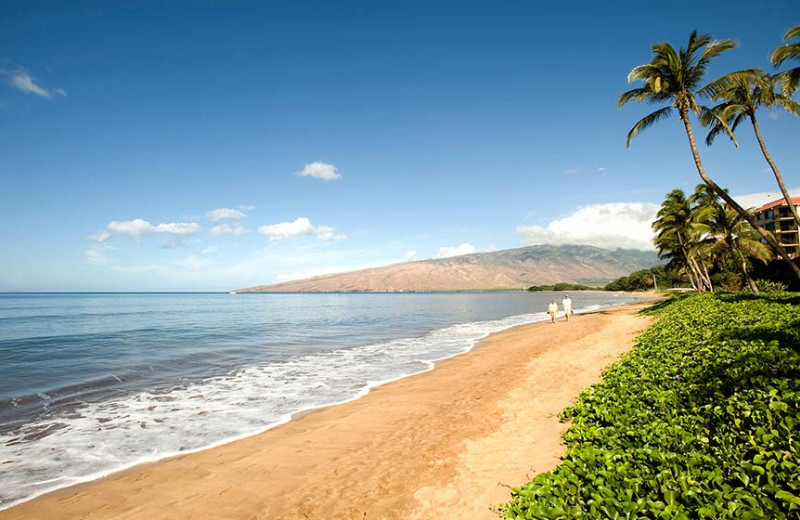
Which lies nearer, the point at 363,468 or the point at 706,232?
the point at 363,468

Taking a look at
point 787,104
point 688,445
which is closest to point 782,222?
point 787,104

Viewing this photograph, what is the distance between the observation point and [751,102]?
57.5 feet

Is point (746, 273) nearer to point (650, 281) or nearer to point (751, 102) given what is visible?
point (751, 102)

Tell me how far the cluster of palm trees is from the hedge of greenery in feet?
88.2

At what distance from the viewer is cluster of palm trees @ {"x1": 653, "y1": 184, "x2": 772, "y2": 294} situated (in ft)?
101

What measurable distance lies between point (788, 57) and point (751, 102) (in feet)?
6.66

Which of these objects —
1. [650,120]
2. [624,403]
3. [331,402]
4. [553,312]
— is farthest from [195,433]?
[553,312]

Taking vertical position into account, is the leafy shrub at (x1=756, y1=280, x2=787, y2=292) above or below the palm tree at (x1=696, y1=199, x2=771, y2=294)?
below

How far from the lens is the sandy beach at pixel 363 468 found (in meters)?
5.33

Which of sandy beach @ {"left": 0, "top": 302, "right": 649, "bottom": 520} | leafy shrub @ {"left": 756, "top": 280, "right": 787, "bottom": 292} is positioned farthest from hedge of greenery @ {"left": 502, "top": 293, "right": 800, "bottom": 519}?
leafy shrub @ {"left": 756, "top": 280, "right": 787, "bottom": 292}

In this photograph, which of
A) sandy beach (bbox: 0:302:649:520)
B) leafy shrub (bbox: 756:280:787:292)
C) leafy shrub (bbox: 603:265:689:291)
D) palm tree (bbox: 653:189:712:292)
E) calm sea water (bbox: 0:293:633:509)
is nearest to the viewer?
sandy beach (bbox: 0:302:649:520)

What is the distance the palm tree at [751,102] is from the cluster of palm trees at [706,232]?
1337 cm

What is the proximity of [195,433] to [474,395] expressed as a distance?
680 centimetres

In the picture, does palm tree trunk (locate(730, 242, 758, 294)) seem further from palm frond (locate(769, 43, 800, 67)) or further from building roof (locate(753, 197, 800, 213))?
building roof (locate(753, 197, 800, 213))
